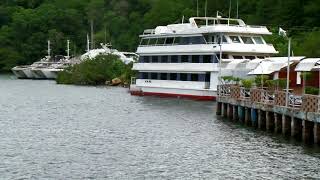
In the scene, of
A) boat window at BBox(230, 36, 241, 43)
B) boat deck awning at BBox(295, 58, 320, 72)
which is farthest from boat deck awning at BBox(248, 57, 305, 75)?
boat window at BBox(230, 36, 241, 43)

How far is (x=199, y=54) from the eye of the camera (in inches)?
2554

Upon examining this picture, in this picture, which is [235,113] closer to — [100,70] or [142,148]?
[142,148]

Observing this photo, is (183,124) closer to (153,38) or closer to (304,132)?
(304,132)

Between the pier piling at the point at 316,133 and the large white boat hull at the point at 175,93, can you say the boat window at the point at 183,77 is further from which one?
the pier piling at the point at 316,133

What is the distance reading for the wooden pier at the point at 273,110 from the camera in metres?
35.2

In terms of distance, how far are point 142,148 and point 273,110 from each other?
28.3 feet

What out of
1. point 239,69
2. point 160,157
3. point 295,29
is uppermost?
point 295,29

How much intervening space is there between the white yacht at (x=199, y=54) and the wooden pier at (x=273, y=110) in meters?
10.8

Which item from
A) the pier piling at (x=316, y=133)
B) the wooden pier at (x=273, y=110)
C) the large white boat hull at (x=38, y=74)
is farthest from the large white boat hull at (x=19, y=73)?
the pier piling at (x=316, y=133)

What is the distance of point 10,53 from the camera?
159250 millimetres

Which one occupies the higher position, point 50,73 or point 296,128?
point 50,73

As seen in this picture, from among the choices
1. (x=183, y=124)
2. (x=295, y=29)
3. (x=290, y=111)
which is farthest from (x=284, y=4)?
(x=290, y=111)

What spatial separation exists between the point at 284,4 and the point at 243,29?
48.7 metres

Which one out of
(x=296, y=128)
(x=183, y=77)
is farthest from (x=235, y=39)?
(x=296, y=128)
